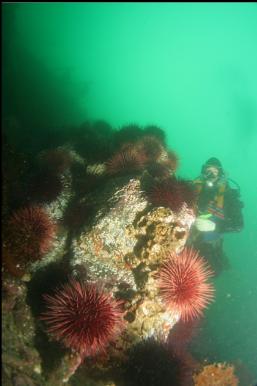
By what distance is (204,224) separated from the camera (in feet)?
42.5

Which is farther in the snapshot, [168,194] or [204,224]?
[204,224]

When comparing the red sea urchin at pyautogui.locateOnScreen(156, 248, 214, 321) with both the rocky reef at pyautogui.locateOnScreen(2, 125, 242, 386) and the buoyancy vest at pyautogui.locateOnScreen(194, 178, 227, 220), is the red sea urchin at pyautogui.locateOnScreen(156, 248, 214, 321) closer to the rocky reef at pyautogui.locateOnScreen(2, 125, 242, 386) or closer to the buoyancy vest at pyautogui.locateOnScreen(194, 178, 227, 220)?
the rocky reef at pyautogui.locateOnScreen(2, 125, 242, 386)

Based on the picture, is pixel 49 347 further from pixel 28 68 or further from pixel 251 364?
pixel 28 68

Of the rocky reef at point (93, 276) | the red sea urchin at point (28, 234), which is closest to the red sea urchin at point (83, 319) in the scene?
the rocky reef at point (93, 276)

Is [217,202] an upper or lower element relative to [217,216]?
upper

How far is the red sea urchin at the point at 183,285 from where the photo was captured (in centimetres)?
640

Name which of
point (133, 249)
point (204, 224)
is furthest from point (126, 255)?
point (204, 224)

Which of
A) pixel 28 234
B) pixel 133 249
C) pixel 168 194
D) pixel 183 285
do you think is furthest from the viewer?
pixel 133 249

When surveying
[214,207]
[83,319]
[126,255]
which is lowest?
[83,319]

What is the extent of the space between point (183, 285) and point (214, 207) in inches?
316

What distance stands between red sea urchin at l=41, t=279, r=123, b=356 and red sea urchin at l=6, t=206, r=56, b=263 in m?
1.29

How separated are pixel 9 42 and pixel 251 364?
123 feet

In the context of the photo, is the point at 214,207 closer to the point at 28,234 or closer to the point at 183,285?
the point at 183,285

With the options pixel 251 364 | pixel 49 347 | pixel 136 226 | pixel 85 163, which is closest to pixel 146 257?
pixel 136 226
